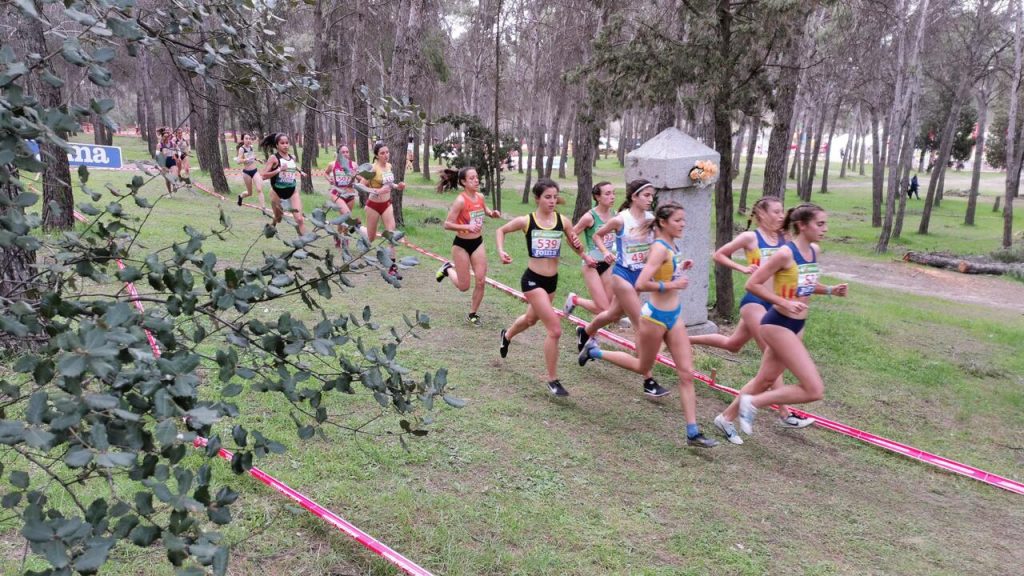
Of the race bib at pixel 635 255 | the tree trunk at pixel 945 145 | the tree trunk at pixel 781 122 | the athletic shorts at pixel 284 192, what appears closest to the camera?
the race bib at pixel 635 255

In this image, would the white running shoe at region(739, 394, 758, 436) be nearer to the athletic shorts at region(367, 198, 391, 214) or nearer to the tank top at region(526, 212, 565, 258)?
the tank top at region(526, 212, 565, 258)

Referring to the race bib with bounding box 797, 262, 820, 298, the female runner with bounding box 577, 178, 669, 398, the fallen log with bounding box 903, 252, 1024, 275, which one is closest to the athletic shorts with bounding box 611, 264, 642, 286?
the female runner with bounding box 577, 178, 669, 398

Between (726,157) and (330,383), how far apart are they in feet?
26.3

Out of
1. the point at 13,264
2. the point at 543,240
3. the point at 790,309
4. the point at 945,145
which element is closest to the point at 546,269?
the point at 543,240

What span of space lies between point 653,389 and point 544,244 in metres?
1.73

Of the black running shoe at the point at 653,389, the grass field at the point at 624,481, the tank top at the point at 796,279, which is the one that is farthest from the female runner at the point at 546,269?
the tank top at the point at 796,279

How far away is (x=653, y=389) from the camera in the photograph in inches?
258

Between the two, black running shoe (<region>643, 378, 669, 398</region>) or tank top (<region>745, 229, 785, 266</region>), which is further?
black running shoe (<region>643, 378, 669, 398</region>)

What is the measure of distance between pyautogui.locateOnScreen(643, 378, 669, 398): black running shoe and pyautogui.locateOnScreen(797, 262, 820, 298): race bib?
168cm

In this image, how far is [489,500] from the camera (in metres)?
4.29

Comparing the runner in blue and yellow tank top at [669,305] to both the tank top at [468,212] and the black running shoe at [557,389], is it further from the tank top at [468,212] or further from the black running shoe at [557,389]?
the tank top at [468,212]

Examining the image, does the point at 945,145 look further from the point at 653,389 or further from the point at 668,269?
the point at 668,269

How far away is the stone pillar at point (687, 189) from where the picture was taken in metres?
7.92

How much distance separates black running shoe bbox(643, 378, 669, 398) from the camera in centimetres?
654
